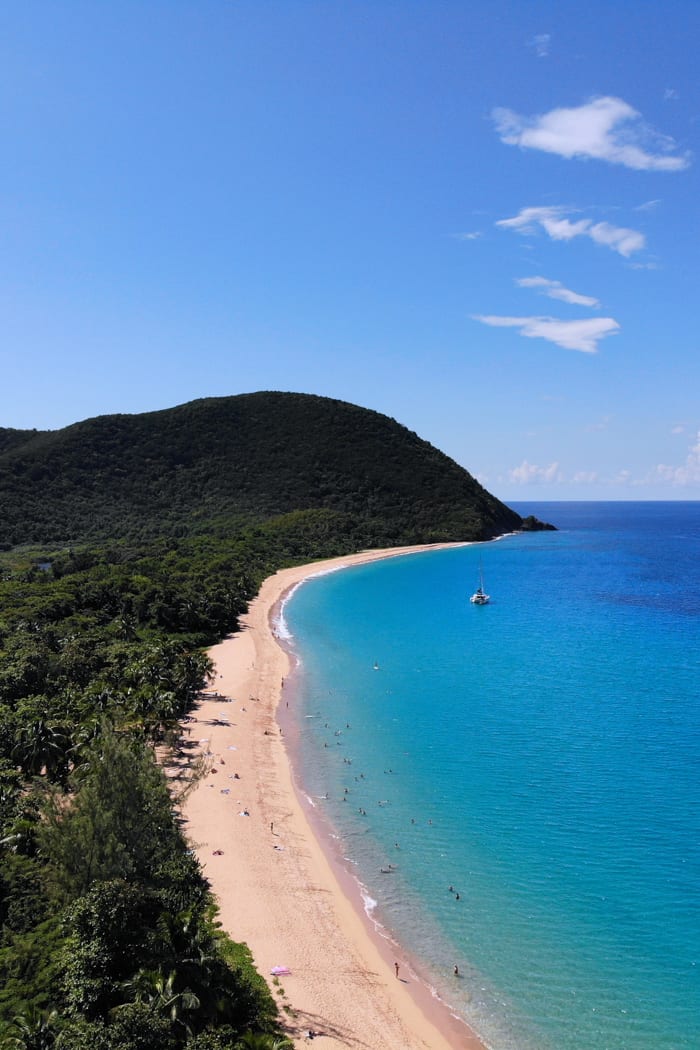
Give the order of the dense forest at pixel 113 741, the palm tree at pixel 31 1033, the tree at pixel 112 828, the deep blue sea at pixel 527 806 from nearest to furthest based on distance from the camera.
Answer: the palm tree at pixel 31 1033
the dense forest at pixel 113 741
the tree at pixel 112 828
the deep blue sea at pixel 527 806

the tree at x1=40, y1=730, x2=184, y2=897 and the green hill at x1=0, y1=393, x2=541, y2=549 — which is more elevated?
the green hill at x1=0, y1=393, x2=541, y2=549

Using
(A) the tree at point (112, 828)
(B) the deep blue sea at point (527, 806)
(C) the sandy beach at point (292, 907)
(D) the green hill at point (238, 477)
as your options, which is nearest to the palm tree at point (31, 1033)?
(A) the tree at point (112, 828)

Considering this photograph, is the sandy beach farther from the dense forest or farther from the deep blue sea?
the dense forest

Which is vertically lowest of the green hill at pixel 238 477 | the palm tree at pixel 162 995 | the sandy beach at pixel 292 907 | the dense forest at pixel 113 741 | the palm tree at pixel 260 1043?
the sandy beach at pixel 292 907

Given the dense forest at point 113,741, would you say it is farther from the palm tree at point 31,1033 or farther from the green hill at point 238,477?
the green hill at point 238,477

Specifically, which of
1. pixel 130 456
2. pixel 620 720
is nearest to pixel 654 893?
pixel 620 720

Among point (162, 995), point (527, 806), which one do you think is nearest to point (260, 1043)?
point (162, 995)

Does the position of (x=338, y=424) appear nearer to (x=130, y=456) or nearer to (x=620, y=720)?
(x=130, y=456)

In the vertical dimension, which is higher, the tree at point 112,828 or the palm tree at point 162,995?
the tree at point 112,828

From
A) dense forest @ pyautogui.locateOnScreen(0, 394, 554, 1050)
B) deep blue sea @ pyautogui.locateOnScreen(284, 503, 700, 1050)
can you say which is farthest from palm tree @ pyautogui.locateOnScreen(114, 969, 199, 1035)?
deep blue sea @ pyautogui.locateOnScreen(284, 503, 700, 1050)
